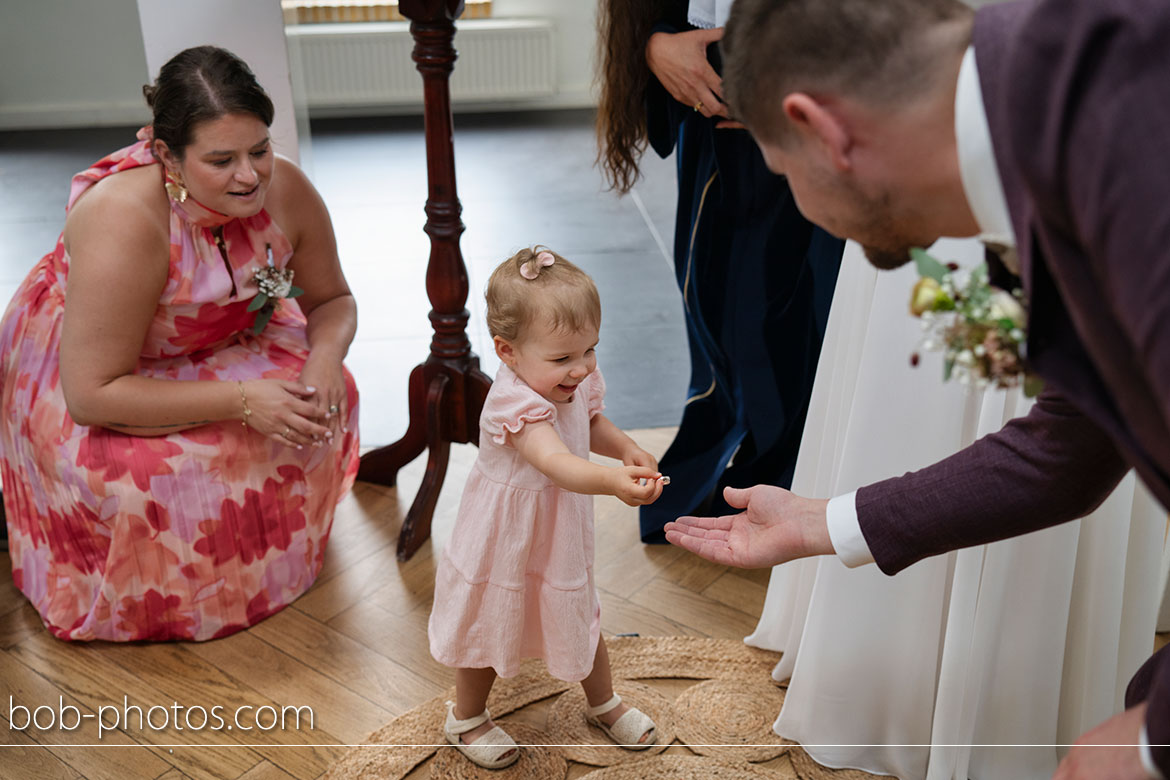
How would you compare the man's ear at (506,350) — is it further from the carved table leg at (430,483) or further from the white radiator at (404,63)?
the white radiator at (404,63)

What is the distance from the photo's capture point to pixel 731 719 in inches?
78.9

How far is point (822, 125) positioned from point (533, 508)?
91cm

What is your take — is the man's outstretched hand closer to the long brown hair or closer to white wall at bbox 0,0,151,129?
the long brown hair

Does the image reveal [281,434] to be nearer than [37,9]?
Yes

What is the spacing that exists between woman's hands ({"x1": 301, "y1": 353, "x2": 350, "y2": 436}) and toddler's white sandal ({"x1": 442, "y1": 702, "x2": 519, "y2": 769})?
2.06 feet

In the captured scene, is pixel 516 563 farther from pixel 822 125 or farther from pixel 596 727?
pixel 822 125

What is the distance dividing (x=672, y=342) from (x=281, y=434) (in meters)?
1.81

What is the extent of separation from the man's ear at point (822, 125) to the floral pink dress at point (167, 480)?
53.9 inches

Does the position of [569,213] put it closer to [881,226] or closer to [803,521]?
[803,521]

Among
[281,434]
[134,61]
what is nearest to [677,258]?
[281,434]

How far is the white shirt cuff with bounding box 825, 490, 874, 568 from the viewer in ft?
4.70

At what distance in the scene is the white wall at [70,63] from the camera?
3172mm

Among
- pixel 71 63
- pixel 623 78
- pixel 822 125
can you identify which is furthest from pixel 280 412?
pixel 71 63

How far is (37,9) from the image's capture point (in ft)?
11.3
